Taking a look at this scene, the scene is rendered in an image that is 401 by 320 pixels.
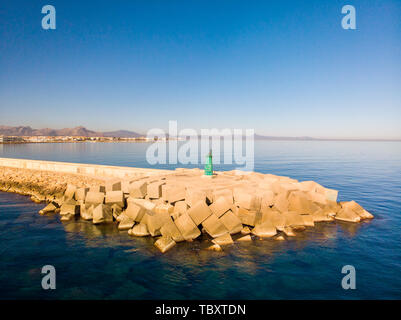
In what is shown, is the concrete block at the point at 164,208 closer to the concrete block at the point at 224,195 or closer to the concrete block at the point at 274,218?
the concrete block at the point at 224,195

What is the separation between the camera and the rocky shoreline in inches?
380

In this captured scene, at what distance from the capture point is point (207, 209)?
390 inches

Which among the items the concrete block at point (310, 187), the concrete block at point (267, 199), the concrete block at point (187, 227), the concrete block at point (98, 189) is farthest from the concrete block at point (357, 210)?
the concrete block at point (98, 189)

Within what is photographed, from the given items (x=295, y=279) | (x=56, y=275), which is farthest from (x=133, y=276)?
(x=295, y=279)

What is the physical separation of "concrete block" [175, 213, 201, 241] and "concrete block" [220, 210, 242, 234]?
1.23 meters

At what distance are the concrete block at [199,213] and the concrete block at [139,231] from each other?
193cm

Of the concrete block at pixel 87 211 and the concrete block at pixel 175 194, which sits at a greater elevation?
the concrete block at pixel 175 194

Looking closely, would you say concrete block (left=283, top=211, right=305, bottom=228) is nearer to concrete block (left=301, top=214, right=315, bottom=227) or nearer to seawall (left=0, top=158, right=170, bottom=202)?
concrete block (left=301, top=214, right=315, bottom=227)

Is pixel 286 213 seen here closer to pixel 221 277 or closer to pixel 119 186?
pixel 221 277

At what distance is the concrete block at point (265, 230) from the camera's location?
9821 mm

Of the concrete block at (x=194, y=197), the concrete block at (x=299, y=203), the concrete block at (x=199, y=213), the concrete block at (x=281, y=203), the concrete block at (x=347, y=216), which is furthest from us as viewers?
the concrete block at (x=347, y=216)

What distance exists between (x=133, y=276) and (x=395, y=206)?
642 inches

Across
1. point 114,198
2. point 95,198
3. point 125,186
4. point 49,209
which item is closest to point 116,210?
point 114,198

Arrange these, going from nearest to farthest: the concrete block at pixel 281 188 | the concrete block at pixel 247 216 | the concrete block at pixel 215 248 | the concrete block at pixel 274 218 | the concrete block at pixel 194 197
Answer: the concrete block at pixel 215 248 < the concrete block at pixel 247 216 < the concrete block at pixel 274 218 < the concrete block at pixel 194 197 < the concrete block at pixel 281 188
